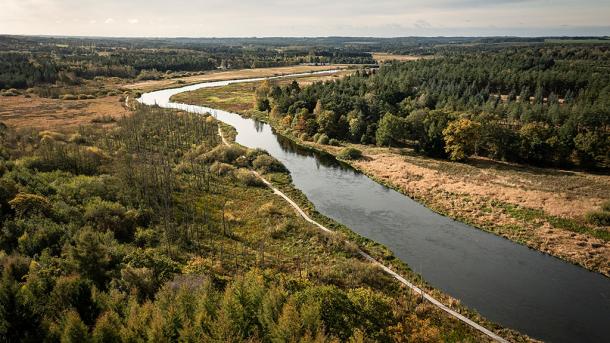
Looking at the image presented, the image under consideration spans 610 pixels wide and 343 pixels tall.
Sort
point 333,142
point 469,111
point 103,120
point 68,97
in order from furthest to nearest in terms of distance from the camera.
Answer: point 68,97
point 103,120
point 469,111
point 333,142

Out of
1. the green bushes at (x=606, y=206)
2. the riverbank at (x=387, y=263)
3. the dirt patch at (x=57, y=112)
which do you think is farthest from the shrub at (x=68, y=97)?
the green bushes at (x=606, y=206)

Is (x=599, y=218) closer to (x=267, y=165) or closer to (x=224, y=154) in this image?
(x=267, y=165)

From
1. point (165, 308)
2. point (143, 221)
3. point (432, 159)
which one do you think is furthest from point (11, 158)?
point (432, 159)

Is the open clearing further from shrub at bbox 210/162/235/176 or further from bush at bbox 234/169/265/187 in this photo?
bush at bbox 234/169/265/187

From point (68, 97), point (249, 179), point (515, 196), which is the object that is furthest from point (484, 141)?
point (68, 97)

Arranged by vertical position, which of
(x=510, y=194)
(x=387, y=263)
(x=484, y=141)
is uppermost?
(x=484, y=141)

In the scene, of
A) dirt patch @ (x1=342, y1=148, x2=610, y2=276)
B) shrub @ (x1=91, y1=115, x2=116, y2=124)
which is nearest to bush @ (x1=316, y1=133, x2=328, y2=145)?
dirt patch @ (x1=342, y1=148, x2=610, y2=276)

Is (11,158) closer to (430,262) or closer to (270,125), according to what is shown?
(430,262)
